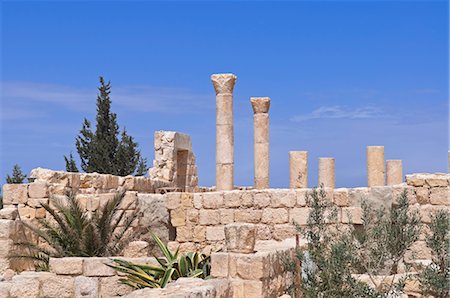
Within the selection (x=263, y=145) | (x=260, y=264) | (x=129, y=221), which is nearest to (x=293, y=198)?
(x=129, y=221)

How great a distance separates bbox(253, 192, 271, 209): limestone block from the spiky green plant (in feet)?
19.6

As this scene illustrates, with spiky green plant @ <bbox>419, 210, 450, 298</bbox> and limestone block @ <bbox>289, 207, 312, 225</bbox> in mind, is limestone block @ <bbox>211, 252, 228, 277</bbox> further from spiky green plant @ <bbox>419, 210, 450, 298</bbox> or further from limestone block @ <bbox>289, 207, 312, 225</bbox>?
limestone block @ <bbox>289, 207, 312, 225</bbox>

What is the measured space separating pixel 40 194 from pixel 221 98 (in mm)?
6950

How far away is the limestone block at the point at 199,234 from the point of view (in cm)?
1525

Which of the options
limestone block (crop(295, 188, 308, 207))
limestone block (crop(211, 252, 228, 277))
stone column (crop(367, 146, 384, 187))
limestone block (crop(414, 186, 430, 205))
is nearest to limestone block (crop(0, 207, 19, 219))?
limestone block (crop(295, 188, 308, 207))

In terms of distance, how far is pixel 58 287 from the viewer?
9.50 m

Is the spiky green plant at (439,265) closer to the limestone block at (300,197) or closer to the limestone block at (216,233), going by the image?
the limestone block at (300,197)

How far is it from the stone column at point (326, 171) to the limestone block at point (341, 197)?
5.87 metres

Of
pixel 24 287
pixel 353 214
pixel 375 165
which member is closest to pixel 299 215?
pixel 353 214

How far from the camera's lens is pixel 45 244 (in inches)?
559

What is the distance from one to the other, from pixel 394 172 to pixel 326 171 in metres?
4.54

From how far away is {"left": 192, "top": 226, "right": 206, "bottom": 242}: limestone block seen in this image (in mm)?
15250

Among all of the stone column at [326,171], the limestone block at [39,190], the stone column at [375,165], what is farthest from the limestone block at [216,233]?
the stone column at [375,165]

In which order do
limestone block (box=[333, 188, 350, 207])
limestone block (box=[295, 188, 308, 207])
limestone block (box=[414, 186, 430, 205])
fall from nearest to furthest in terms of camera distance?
limestone block (box=[414, 186, 430, 205]) → limestone block (box=[333, 188, 350, 207]) → limestone block (box=[295, 188, 308, 207])
